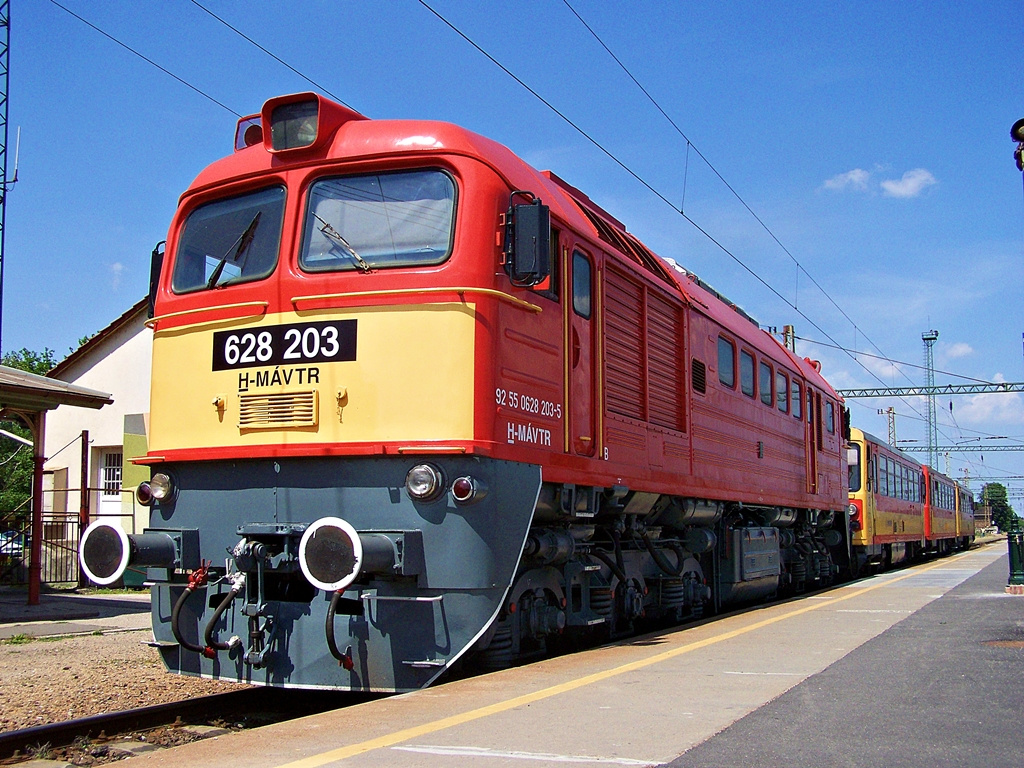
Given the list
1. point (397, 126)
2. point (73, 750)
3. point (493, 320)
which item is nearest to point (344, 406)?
point (493, 320)

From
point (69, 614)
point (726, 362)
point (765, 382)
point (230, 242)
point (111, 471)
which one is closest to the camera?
point (230, 242)

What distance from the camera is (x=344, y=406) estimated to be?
6500mm

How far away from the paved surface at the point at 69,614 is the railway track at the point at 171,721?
16.0ft

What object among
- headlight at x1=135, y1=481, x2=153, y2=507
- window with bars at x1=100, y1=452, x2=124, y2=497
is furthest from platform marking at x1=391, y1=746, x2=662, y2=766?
window with bars at x1=100, y1=452, x2=124, y2=497

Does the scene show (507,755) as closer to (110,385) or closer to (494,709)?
(494,709)

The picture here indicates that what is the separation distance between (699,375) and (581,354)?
3200 mm

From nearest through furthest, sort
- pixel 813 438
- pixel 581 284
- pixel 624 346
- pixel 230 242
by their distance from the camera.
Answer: pixel 230 242 < pixel 581 284 < pixel 624 346 < pixel 813 438

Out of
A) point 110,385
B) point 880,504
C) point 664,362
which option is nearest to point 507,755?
point 664,362

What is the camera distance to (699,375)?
10.7 m

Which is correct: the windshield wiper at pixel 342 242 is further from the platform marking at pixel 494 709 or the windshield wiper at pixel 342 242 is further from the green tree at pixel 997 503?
the green tree at pixel 997 503

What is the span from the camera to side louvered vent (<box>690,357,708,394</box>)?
10.5m

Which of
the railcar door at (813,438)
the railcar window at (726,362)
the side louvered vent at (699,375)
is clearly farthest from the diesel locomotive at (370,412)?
the railcar door at (813,438)

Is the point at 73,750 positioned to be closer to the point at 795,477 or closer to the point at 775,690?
the point at 775,690

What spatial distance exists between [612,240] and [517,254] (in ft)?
7.95
